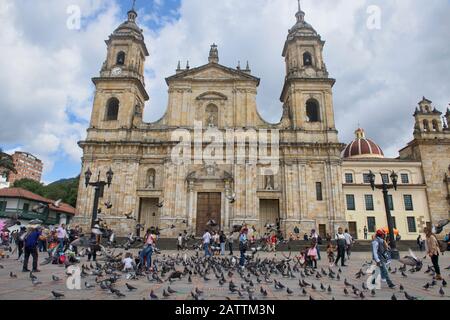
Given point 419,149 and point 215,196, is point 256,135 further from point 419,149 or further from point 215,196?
point 419,149

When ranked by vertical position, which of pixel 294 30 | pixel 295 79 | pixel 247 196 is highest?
pixel 294 30

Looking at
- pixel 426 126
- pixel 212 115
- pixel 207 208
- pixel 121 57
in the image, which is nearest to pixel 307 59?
pixel 212 115

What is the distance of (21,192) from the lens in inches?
1476

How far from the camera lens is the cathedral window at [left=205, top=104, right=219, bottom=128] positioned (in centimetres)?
2964

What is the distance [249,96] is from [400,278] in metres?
23.2

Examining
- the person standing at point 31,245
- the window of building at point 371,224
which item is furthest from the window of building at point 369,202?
the person standing at point 31,245

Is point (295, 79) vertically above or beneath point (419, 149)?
above

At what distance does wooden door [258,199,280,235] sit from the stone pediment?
12130mm

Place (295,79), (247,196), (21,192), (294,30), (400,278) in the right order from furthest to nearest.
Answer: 1. (21,192)
2. (294,30)
3. (295,79)
4. (247,196)
5. (400,278)

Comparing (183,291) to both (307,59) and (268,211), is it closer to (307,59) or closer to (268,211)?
(268,211)

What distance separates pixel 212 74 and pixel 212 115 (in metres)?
4.37

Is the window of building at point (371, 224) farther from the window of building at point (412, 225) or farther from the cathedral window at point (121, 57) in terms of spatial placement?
the cathedral window at point (121, 57)

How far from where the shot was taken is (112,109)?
1217 inches
